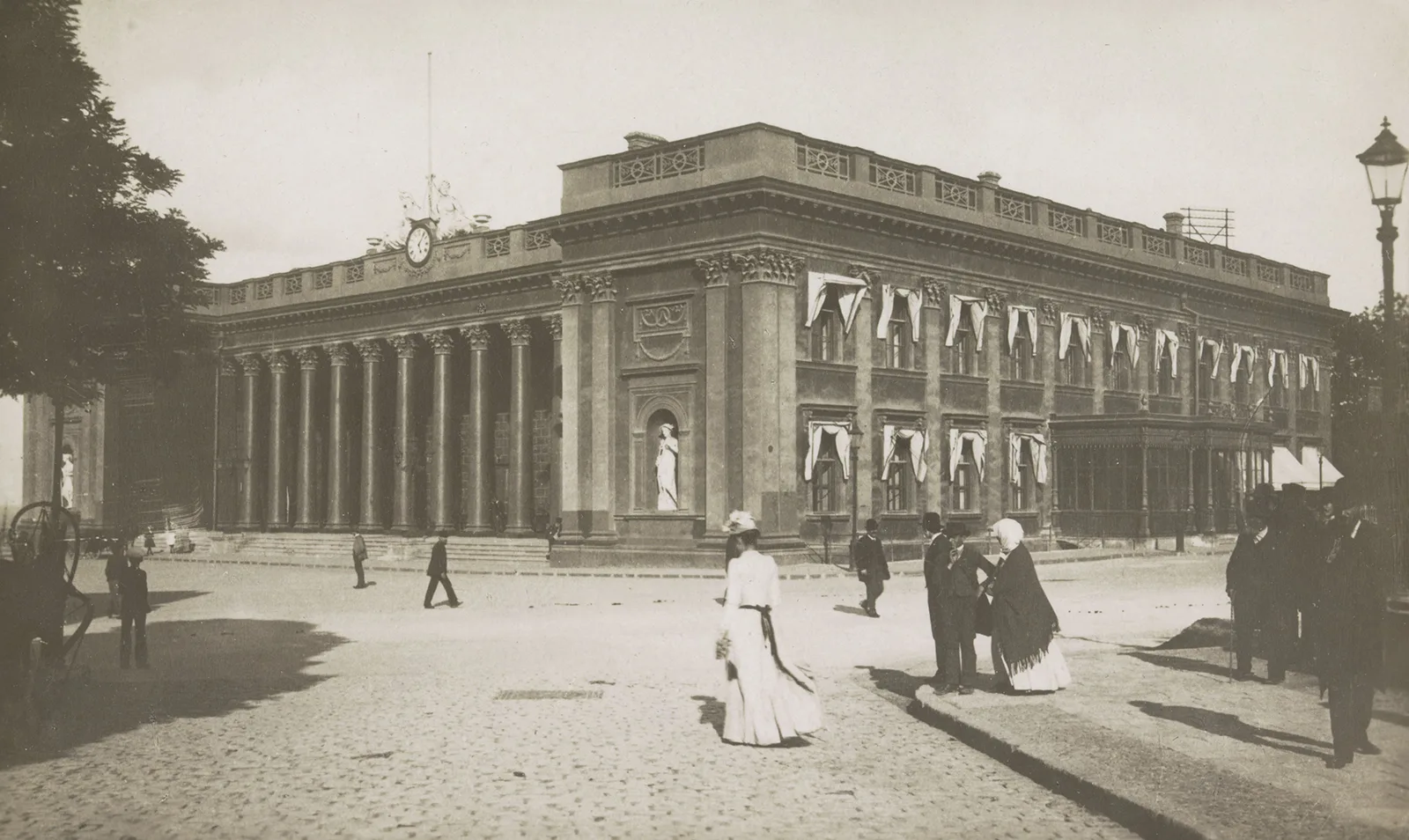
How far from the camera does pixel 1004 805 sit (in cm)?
804

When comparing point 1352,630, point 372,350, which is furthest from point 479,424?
point 1352,630

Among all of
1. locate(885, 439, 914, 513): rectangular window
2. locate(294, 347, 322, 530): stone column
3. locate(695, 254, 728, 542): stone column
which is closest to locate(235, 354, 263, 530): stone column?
locate(294, 347, 322, 530): stone column

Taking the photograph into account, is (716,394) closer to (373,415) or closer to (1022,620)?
(373,415)

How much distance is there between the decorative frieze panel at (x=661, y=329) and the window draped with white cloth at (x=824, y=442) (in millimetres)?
4113

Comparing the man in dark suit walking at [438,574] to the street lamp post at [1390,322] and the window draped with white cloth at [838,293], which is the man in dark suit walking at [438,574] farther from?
the street lamp post at [1390,322]

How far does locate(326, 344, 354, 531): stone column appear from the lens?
50.5 meters

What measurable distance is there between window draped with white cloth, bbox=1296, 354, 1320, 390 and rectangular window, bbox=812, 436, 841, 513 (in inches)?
1187

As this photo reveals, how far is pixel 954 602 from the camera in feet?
40.9

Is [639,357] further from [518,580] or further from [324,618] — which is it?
[324,618]

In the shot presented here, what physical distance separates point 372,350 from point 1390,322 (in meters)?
45.0

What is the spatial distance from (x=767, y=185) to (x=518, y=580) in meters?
11.9

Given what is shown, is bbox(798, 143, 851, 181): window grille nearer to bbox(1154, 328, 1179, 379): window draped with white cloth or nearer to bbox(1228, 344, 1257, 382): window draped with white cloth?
bbox(1154, 328, 1179, 379): window draped with white cloth

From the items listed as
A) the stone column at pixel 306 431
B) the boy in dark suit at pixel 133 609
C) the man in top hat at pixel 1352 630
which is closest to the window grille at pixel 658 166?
the stone column at pixel 306 431

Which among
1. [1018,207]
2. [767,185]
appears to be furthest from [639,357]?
[1018,207]
